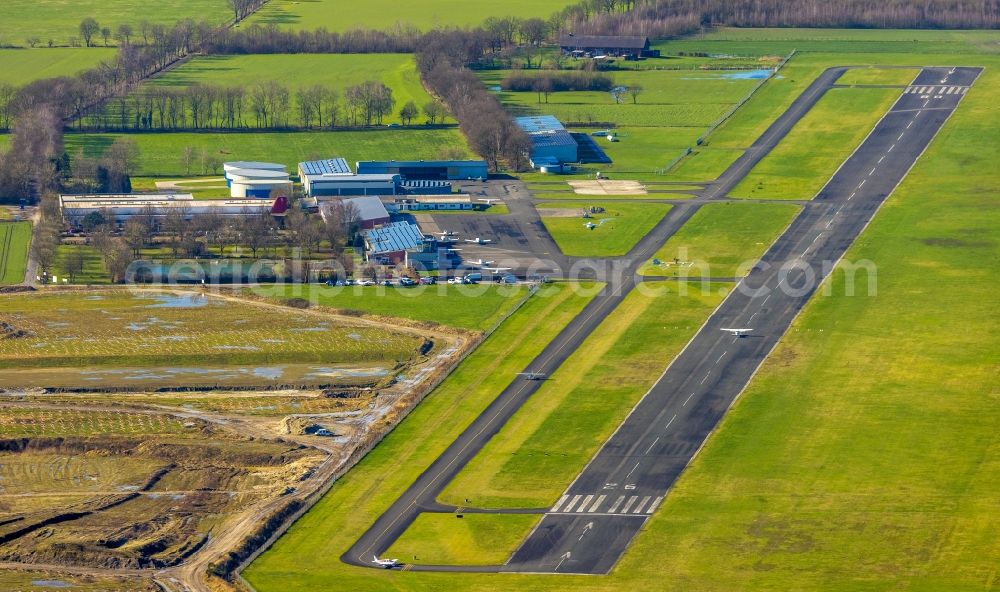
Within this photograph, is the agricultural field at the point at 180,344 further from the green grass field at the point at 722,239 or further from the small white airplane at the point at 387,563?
the small white airplane at the point at 387,563

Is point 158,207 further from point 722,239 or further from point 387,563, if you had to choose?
point 387,563

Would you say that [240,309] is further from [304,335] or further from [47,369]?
[47,369]

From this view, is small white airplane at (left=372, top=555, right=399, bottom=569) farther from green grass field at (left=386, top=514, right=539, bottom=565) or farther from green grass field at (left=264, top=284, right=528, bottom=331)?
green grass field at (left=264, top=284, right=528, bottom=331)

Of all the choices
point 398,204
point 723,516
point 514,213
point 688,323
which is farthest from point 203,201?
point 723,516

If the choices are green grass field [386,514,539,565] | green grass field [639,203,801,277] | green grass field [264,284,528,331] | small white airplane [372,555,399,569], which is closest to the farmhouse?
green grass field [264,284,528,331]

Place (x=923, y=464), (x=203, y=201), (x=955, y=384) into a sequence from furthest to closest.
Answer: (x=203, y=201), (x=955, y=384), (x=923, y=464)

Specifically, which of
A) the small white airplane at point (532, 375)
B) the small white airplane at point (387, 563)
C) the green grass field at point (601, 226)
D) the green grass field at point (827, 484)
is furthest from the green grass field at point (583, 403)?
the green grass field at point (601, 226)

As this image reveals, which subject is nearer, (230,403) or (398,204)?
(230,403)
